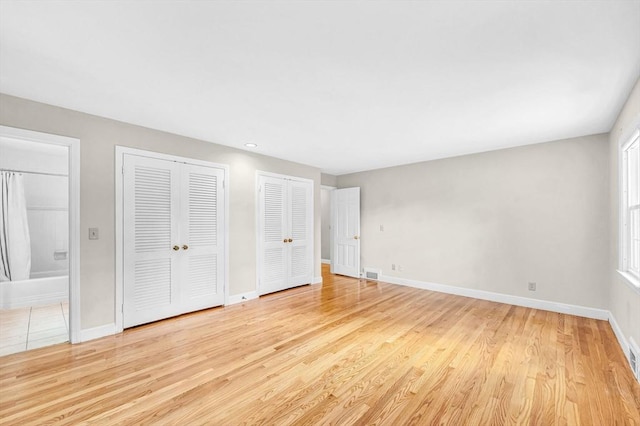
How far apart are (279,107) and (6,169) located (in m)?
5.10

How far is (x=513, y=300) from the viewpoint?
13.8ft

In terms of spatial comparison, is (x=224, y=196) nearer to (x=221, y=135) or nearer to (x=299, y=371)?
(x=221, y=135)

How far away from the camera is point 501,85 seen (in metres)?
2.31

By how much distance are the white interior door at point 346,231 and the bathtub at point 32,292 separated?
16.5 ft

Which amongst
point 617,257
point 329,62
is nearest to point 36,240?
point 329,62

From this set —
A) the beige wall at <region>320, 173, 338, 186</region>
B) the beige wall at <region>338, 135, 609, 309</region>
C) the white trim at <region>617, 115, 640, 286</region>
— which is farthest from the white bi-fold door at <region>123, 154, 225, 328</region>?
the white trim at <region>617, 115, 640, 286</region>

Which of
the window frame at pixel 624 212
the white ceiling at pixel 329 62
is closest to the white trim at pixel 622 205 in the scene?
the window frame at pixel 624 212

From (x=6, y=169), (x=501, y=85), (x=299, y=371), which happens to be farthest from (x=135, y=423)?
(x=6, y=169)

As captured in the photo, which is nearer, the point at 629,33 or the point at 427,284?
the point at 629,33

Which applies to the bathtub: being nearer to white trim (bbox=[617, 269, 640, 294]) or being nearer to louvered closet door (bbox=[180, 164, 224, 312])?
louvered closet door (bbox=[180, 164, 224, 312])

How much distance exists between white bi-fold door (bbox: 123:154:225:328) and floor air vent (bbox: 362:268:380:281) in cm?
322

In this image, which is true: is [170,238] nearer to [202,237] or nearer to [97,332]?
[202,237]

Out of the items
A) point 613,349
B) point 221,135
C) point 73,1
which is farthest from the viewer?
point 221,135

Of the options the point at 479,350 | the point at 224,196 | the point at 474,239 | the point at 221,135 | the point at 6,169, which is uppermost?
the point at 221,135
